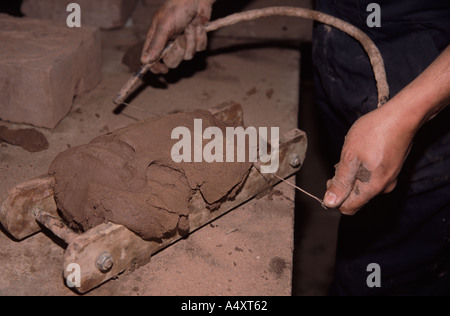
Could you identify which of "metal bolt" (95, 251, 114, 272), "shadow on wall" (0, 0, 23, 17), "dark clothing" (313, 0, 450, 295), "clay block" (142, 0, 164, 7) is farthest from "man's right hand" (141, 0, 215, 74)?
"shadow on wall" (0, 0, 23, 17)

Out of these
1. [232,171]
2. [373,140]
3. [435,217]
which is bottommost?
[435,217]

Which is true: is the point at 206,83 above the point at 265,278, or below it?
above

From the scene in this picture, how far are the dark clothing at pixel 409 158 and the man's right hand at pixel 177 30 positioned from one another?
65 centimetres

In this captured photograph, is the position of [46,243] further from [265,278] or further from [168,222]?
[265,278]

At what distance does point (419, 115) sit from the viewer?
1712 millimetres

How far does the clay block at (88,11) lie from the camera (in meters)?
3.78

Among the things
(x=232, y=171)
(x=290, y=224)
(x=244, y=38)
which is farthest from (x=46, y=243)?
(x=244, y=38)

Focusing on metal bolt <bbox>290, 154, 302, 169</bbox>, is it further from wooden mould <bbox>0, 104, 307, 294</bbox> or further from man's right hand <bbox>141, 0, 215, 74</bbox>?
man's right hand <bbox>141, 0, 215, 74</bbox>

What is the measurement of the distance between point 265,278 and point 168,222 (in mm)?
446

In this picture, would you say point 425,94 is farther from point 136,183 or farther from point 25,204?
point 25,204

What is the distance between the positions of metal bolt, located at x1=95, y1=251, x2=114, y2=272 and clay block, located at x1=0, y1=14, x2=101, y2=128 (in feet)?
4.13

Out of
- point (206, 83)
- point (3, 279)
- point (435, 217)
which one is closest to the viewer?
point (3, 279)

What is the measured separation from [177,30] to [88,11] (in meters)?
1.53

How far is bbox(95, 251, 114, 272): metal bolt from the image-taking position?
Result: 168 cm
